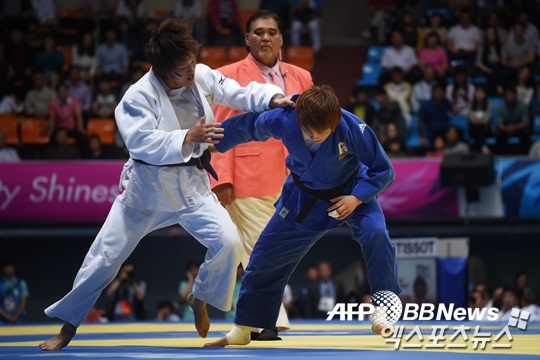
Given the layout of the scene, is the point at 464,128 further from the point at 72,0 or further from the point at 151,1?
the point at 72,0

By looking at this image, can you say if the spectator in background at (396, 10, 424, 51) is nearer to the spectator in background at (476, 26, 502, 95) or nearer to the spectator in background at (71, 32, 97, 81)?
the spectator in background at (476, 26, 502, 95)

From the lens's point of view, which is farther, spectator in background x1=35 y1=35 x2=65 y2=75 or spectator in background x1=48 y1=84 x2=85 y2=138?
spectator in background x1=35 y1=35 x2=65 y2=75

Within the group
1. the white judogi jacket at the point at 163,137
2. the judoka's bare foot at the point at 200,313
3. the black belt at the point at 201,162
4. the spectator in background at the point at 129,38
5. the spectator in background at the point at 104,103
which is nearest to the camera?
the white judogi jacket at the point at 163,137

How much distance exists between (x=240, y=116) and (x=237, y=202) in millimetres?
1120

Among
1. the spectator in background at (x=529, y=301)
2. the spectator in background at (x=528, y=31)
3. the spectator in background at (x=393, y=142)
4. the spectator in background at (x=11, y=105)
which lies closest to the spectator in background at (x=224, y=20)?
the spectator in background at (x=11, y=105)

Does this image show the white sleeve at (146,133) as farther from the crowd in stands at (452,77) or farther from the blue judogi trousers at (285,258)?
the crowd in stands at (452,77)

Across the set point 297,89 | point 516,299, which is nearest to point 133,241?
point 297,89

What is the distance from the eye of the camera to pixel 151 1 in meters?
16.2

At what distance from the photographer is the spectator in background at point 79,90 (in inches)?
523

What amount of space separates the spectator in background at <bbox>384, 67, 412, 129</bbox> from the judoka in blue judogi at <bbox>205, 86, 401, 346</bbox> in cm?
830

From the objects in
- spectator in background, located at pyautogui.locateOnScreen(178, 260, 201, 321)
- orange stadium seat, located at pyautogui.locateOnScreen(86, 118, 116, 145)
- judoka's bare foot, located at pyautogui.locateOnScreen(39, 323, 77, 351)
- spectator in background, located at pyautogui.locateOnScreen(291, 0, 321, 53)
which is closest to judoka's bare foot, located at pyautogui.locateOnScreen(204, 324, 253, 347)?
judoka's bare foot, located at pyautogui.locateOnScreen(39, 323, 77, 351)

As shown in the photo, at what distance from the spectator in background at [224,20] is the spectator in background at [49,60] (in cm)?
234

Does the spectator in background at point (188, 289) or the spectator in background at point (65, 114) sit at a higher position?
the spectator in background at point (65, 114)

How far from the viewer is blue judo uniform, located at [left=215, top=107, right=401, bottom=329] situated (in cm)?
443
